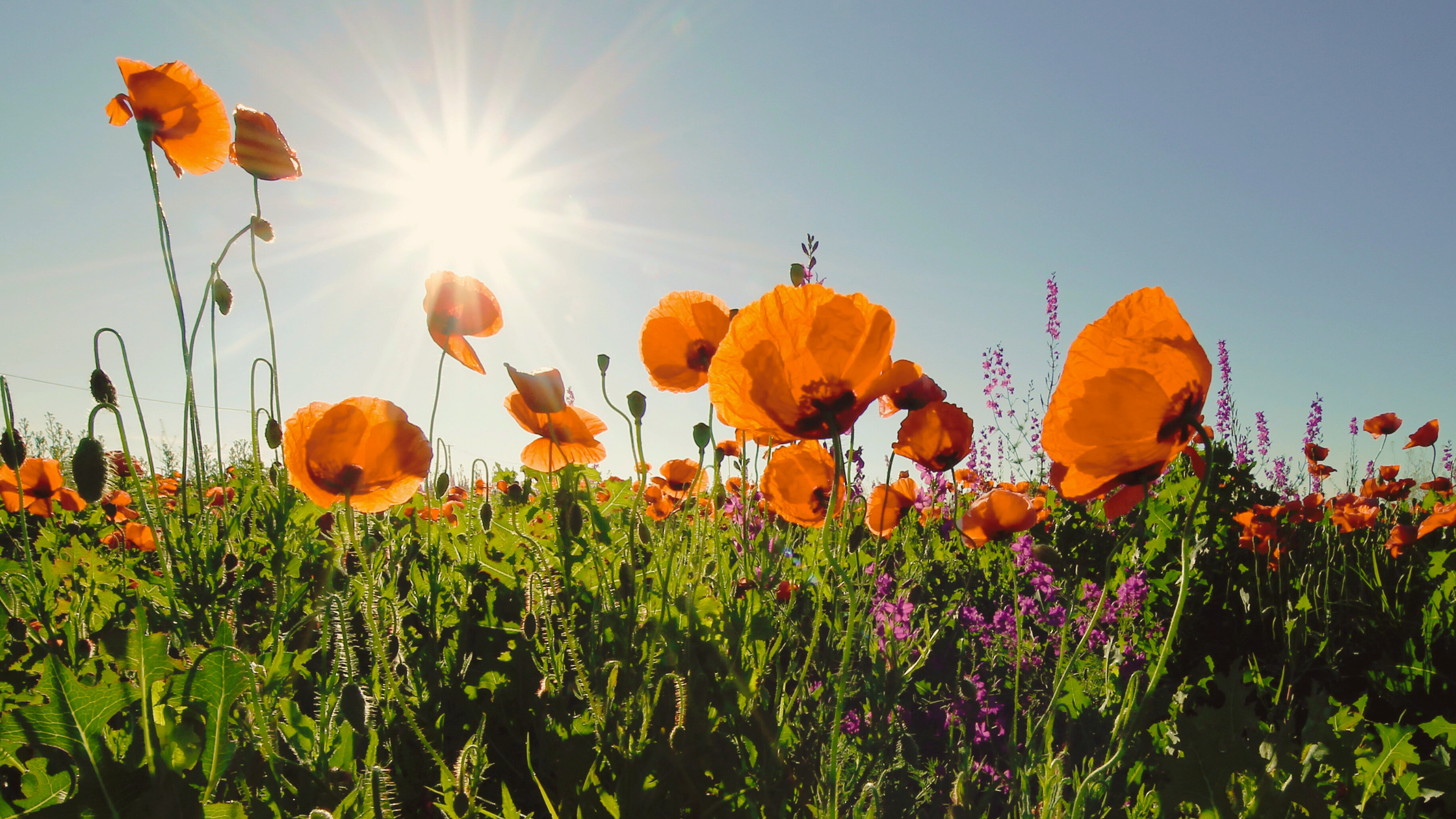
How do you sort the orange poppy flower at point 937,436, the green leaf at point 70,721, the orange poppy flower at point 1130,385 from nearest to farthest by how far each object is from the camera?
the green leaf at point 70,721 < the orange poppy flower at point 1130,385 < the orange poppy flower at point 937,436

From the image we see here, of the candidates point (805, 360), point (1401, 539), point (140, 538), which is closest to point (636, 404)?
point (805, 360)

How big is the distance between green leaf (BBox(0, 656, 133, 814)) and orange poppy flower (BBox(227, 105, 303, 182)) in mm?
1402

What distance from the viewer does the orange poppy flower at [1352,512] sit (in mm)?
3520

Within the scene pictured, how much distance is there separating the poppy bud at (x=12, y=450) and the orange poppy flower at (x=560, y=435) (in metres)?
0.94

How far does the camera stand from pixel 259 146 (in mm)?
1729

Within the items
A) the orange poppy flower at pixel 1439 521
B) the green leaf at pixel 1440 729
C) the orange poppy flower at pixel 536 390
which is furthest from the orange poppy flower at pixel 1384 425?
the orange poppy flower at pixel 536 390

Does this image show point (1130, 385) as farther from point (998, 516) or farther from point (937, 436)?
point (998, 516)

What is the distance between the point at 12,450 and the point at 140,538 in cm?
179

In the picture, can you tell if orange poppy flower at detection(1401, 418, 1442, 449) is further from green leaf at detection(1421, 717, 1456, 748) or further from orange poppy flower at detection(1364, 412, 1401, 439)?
green leaf at detection(1421, 717, 1456, 748)

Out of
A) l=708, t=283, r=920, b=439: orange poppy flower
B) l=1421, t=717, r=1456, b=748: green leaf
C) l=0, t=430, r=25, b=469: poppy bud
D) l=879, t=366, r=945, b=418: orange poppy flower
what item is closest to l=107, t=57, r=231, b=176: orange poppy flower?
l=0, t=430, r=25, b=469: poppy bud

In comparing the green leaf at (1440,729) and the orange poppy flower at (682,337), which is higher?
the orange poppy flower at (682,337)

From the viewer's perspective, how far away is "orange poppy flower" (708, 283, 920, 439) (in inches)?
41.5

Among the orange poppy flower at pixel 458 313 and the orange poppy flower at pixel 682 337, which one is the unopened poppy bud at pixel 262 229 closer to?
the orange poppy flower at pixel 458 313

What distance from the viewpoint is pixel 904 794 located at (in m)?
1.59
